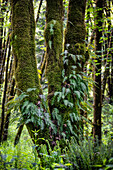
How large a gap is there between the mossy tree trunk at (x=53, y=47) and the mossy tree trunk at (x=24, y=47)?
0.38 metres

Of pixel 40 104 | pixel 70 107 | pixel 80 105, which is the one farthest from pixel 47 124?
pixel 80 105

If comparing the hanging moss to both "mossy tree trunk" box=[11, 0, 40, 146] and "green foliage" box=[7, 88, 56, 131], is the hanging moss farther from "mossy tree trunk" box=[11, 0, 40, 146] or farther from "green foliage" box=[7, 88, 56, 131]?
"green foliage" box=[7, 88, 56, 131]

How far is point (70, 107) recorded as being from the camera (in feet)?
11.8

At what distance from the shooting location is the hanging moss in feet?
11.2

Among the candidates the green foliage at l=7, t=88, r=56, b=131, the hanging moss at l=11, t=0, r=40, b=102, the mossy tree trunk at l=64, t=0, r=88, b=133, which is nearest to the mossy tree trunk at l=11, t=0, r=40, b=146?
the hanging moss at l=11, t=0, r=40, b=102

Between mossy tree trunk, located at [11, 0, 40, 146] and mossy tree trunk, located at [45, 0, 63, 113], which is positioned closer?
mossy tree trunk, located at [11, 0, 40, 146]

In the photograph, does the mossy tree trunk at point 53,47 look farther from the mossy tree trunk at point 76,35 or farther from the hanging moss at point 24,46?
the hanging moss at point 24,46

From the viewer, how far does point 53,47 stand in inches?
150

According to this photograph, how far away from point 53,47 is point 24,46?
73 cm

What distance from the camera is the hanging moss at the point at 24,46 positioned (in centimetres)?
342

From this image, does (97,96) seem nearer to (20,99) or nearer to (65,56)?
(65,56)

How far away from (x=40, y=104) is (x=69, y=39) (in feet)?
6.04

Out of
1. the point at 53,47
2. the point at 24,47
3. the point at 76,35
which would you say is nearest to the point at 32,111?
the point at 24,47

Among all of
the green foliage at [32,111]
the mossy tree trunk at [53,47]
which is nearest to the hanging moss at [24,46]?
the green foliage at [32,111]
